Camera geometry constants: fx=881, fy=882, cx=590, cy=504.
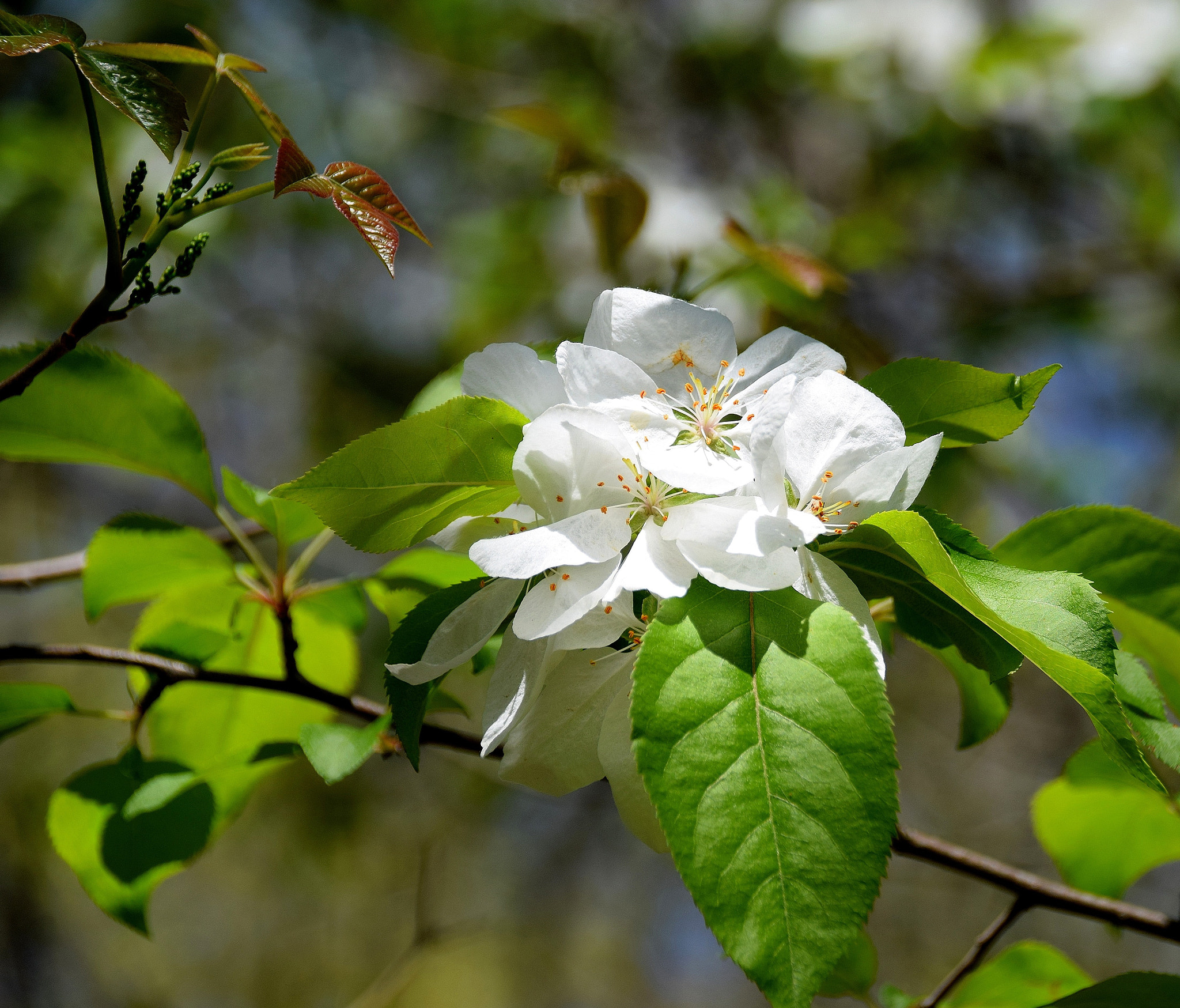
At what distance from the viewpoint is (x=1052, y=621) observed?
48 centimetres

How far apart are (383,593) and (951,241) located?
269 centimetres

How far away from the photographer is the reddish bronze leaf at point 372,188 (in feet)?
2.03

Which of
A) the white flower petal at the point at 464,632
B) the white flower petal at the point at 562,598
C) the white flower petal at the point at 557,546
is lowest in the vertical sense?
the white flower petal at the point at 464,632

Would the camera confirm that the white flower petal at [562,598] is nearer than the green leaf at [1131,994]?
Yes

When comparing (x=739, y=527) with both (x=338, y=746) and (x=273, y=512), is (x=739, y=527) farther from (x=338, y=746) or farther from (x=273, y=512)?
(x=273, y=512)

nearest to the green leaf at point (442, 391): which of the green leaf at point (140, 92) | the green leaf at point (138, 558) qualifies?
the green leaf at point (138, 558)

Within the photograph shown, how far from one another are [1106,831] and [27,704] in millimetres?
1115

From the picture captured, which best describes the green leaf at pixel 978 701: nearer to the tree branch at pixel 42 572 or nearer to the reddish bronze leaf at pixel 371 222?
the reddish bronze leaf at pixel 371 222

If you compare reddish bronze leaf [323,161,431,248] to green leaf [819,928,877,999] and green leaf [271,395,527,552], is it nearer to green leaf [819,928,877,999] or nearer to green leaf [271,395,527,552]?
green leaf [271,395,527,552]

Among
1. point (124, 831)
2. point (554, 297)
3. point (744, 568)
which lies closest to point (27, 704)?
point (124, 831)

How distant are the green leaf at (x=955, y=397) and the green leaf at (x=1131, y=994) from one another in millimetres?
417

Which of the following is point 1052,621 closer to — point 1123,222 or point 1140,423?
point 1123,222

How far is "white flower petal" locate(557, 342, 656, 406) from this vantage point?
582mm

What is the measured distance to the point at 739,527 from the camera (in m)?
0.50
